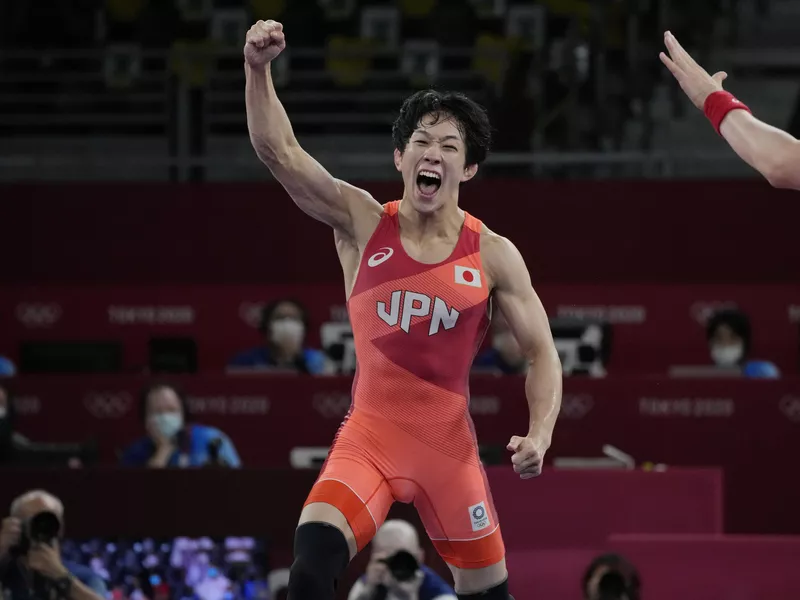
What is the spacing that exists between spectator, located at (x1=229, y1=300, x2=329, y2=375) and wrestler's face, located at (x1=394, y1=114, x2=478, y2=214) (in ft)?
16.5

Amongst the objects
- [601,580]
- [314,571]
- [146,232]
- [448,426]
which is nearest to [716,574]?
[601,580]

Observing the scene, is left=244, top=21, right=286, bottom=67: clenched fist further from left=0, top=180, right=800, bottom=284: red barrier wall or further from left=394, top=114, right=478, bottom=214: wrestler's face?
left=0, top=180, right=800, bottom=284: red barrier wall

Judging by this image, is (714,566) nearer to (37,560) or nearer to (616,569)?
(616,569)

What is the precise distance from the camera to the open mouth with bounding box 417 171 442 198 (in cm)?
558

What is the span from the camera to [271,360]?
1073 cm

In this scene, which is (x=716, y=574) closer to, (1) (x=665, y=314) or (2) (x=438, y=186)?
(2) (x=438, y=186)

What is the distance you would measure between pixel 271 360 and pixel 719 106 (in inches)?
248

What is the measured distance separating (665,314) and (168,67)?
510 centimetres

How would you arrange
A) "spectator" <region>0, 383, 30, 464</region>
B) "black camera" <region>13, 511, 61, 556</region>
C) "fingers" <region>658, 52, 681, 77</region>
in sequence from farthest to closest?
"spectator" <region>0, 383, 30, 464</region> < "black camera" <region>13, 511, 61, 556</region> < "fingers" <region>658, 52, 681, 77</region>

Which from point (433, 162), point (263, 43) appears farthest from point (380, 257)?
point (263, 43)

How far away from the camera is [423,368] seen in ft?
18.0

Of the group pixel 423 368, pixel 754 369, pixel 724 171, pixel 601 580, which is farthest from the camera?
pixel 724 171

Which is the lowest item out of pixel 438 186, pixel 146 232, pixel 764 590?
pixel 764 590

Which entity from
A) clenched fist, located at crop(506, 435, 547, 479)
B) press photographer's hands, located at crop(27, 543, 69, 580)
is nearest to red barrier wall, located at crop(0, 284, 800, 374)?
press photographer's hands, located at crop(27, 543, 69, 580)
